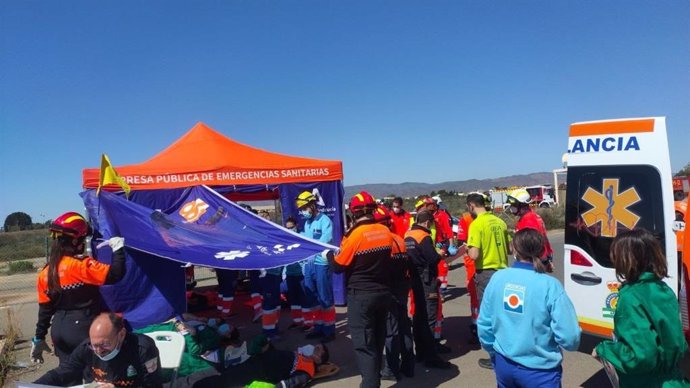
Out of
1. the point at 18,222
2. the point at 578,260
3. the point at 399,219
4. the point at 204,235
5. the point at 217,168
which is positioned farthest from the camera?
A: the point at 18,222

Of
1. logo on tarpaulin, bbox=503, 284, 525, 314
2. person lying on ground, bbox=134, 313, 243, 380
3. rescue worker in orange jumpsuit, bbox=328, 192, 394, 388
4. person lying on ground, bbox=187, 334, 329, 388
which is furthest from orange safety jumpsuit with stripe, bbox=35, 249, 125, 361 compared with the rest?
logo on tarpaulin, bbox=503, 284, 525, 314

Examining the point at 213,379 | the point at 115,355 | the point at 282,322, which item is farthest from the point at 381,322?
the point at 282,322

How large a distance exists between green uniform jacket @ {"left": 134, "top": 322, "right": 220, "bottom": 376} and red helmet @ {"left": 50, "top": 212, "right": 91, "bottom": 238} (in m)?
1.34

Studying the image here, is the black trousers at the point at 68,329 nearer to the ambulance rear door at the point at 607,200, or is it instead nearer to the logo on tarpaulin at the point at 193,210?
the logo on tarpaulin at the point at 193,210

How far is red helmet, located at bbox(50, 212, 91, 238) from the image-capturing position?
11.9 feet

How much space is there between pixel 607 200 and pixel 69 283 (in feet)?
14.6

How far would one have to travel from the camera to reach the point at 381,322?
176 inches

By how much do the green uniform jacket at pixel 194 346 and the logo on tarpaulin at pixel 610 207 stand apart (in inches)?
151

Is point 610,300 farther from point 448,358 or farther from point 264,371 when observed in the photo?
point 264,371

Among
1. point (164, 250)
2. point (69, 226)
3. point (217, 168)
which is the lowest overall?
point (164, 250)

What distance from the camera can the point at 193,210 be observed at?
5777 millimetres

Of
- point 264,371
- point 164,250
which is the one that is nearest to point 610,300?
point 264,371

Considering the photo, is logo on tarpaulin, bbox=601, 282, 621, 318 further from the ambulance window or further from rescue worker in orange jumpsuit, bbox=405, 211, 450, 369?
rescue worker in orange jumpsuit, bbox=405, 211, 450, 369

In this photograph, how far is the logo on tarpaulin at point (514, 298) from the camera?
277 centimetres
